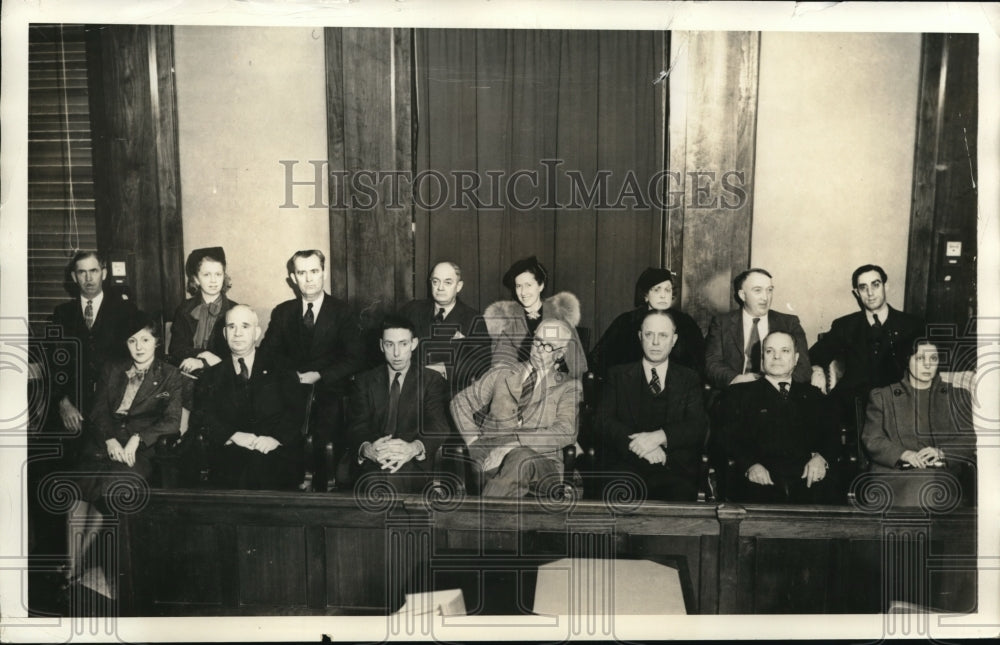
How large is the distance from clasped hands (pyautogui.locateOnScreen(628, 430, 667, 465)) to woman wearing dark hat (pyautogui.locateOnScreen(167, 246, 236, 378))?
1.99 metres

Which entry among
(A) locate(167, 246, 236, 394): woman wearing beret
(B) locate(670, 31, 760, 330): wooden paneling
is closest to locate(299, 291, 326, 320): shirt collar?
(A) locate(167, 246, 236, 394): woman wearing beret

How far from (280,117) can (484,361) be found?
150cm

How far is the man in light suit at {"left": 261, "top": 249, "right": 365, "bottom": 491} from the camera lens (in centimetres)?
395

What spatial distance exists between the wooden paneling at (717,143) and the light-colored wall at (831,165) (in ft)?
0.20

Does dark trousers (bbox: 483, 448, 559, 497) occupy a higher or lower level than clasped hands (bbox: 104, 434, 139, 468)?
lower

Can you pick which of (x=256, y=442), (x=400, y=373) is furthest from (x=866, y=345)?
(x=256, y=442)

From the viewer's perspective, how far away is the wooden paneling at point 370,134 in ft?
12.5

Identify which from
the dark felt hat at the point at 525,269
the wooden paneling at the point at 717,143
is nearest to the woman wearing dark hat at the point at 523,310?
the dark felt hat at the point at 525,269

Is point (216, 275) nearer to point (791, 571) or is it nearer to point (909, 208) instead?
point (791, 571)

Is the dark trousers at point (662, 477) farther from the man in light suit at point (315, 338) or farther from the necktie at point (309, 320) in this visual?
the necktie at point (309, 320)

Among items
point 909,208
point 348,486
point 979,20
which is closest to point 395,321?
point 348,486

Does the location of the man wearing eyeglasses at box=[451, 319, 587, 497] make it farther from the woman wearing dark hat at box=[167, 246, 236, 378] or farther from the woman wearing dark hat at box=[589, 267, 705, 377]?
the woman wearing dark hat at box=[167, 246, 236, 378]

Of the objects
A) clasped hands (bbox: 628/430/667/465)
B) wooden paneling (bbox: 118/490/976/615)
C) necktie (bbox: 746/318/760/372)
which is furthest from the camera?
necktie (bbox: 746/318/760/372)

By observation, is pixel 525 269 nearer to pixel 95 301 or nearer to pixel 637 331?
pixel 637 331
